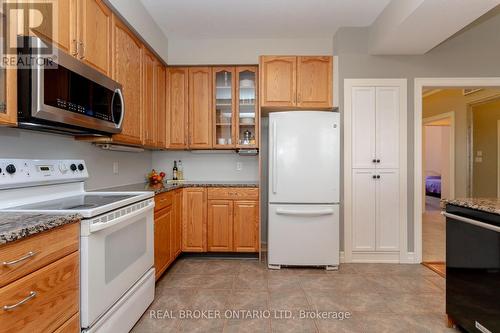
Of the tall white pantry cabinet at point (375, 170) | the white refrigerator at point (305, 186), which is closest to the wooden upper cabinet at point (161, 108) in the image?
the white refrigerator at point (305, 186)

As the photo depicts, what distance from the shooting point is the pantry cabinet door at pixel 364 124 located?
9.89 feet

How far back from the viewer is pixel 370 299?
2.24 meters

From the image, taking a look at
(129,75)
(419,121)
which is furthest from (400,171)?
(129,75)

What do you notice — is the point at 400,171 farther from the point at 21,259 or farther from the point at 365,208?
the point at 21,259

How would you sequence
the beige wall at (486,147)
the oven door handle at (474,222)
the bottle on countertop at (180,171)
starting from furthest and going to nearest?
1. the beige wall at (486,147)
2. the bottle on countertop at (180,171)
3. the oven door handle at (474,222)

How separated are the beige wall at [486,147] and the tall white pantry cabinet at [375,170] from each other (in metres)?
3.18

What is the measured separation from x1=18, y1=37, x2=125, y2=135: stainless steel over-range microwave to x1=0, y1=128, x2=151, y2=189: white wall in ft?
0.42

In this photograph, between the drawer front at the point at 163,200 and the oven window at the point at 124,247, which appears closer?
the oven window at the point at 124,247

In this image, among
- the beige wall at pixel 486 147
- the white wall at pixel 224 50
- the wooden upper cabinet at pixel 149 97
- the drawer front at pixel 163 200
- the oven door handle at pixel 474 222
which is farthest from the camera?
the beige wall at pixel 486 147

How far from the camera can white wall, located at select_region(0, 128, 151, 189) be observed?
1.60 metres

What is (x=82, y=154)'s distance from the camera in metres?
2.18

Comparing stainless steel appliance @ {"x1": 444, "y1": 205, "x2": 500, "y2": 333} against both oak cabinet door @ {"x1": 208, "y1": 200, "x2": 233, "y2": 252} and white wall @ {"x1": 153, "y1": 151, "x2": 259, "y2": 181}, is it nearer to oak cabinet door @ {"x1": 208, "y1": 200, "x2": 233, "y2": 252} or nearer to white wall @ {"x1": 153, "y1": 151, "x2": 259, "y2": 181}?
oak cabinet door @ {"x1": 208, "y1": 200, "x2": 233, "y2": 252}

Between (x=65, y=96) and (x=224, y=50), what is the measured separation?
2.17 metres

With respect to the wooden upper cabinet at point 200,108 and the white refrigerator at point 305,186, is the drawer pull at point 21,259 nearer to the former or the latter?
the white refrigerator at point 305,186
